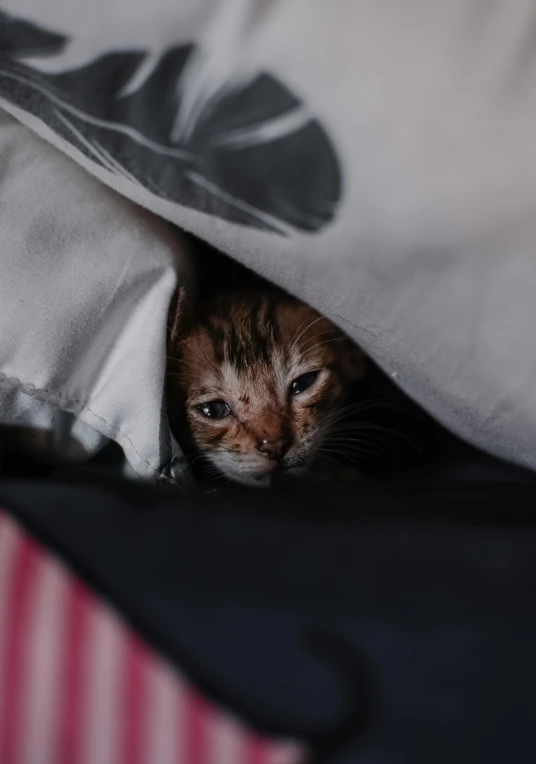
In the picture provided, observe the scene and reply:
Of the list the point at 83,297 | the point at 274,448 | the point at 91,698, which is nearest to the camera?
the point at 91,698

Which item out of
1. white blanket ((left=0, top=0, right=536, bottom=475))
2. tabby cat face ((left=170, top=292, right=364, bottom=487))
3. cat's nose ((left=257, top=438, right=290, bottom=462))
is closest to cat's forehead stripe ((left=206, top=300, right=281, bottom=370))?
tabby cat face ((left=170, top=292, right=364, bottom=487))

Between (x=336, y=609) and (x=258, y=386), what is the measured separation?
0.57 meters

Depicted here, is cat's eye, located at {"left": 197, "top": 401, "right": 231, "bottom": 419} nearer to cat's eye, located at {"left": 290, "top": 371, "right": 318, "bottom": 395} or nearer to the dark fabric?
cat's eye, located at {"left": 290, "top": 371, "right": 318, "bottom": 395}


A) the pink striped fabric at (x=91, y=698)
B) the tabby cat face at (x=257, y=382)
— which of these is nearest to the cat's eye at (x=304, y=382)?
the tabby cat face at (x=257, y=382)

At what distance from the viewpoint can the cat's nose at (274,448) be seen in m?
1.02

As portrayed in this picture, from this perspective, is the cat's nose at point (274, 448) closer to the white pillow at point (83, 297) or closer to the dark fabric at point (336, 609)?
the white pillow at point (83, 297)

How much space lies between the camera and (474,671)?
1.56 feet

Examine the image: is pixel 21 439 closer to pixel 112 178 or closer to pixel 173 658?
pixel 112 178

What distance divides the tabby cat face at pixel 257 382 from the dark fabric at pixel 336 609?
0.42 m

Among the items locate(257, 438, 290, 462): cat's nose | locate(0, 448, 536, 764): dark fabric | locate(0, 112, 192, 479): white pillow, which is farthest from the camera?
locate(257, 438, 290, 462): cat's nose

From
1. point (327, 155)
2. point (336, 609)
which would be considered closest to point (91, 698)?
point (336, 609)

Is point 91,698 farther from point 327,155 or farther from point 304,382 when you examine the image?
point 304,382

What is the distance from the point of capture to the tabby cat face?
103 cm

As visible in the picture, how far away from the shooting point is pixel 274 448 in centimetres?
102
